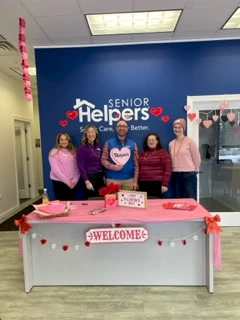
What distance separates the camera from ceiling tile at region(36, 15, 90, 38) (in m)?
3.28

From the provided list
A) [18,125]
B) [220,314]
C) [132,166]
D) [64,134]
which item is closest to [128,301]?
[220,314]

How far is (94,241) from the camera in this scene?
2539 millimetres

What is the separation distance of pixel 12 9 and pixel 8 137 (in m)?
3.37

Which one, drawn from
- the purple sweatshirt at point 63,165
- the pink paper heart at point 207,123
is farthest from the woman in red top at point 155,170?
the purple sweatshirt at point 63,165

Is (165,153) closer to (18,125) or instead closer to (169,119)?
(169,119)

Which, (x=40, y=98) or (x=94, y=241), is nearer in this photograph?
(x=94, y=241)

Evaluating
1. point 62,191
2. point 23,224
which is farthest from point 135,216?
point 62,191

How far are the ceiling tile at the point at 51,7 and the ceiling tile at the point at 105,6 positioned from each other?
0.09m

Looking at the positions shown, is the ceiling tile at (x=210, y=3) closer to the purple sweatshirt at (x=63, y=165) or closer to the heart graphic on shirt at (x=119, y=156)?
the heart graphic on shirt at (x=119, y=156)

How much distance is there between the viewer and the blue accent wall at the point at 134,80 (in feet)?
13.7

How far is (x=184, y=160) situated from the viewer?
13.2 ft

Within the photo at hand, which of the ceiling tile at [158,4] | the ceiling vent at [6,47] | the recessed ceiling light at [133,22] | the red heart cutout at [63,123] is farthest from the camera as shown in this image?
the red heart cutout at [63,123]

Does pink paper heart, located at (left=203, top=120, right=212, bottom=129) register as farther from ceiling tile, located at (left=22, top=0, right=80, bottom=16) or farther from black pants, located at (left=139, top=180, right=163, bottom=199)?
ceiling tile, located at (left=22, top=0, right=80, bottom=16)

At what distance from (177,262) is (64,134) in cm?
236
